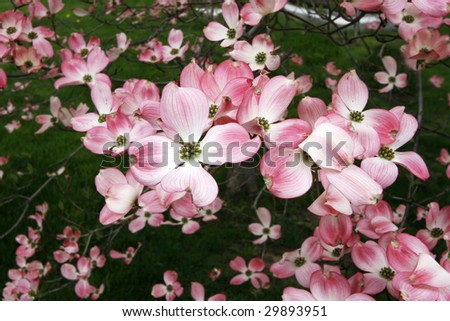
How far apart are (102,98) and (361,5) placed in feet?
2.02

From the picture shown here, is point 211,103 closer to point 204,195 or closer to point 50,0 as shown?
point 204,195

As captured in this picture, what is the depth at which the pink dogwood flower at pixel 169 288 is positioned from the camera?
186 centimetres

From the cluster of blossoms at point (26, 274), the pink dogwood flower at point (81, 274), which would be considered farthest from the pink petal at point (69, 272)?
the cluster of blossoms at point (26, 274)

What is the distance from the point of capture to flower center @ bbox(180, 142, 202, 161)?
73cm

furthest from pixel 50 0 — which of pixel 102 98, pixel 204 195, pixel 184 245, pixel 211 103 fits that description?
pixel 184 245

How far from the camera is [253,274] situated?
192 cm

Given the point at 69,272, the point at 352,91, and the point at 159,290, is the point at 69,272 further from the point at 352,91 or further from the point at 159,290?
the point at 352,91

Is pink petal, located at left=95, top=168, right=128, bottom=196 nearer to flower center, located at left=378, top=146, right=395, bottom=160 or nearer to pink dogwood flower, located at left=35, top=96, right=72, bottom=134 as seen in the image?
flower center, located at left=378, top=146, right=395, bottom=160

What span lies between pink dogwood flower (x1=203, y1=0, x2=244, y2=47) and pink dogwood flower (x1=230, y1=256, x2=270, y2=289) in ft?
3.30

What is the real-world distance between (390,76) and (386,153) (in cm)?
145

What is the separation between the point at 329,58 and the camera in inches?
176

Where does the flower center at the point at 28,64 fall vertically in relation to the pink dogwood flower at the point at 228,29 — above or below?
below

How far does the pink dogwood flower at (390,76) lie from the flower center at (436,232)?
1118mm

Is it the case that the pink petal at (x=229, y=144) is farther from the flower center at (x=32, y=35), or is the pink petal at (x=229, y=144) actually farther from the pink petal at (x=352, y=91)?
the flower center at (x=32, y=35)
